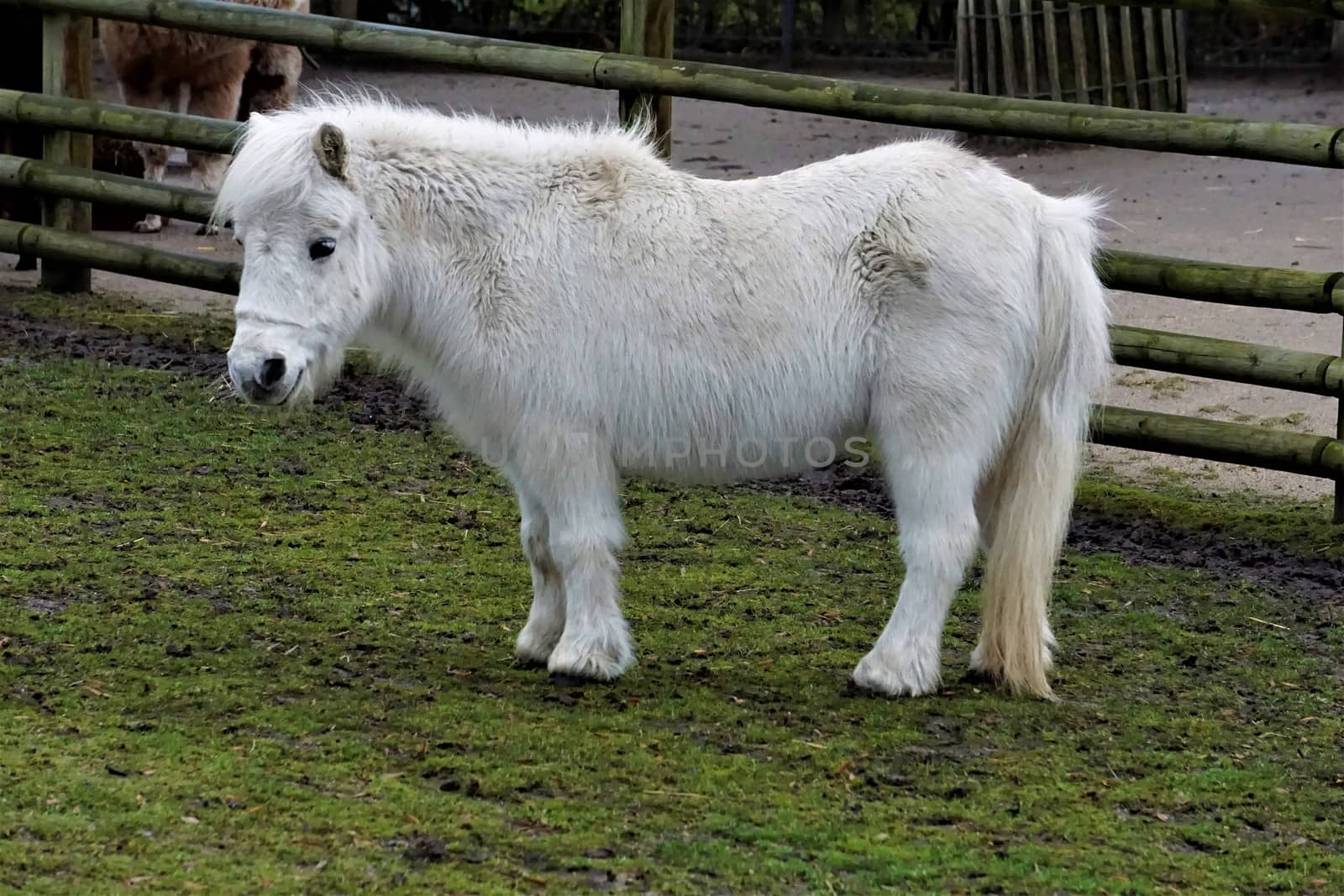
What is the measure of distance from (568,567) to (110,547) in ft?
5.35

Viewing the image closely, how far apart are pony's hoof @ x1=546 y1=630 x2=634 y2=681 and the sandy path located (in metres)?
2.96

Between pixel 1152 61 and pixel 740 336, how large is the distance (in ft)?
30.3

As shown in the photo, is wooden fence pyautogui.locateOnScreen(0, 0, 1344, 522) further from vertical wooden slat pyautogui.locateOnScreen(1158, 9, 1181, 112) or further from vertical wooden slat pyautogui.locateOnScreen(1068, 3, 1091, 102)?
vertical wooden slat pyautogui.locateOnScreen(1158, 9, 1181, 112)

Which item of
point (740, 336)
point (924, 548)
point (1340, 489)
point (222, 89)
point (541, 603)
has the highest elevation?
point (222, 89)

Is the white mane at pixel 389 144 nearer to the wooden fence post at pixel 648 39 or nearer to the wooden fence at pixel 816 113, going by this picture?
the wooden fence at pixel 816 113

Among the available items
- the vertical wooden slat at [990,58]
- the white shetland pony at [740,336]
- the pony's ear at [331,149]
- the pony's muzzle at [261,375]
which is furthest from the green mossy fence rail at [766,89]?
the vertical wooden slat at [990,58]

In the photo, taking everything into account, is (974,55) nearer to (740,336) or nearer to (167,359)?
(167,359)

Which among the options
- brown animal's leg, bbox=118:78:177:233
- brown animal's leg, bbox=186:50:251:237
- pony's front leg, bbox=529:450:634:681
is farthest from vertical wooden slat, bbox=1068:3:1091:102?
pony's front leg, bbox=529:450:634:681

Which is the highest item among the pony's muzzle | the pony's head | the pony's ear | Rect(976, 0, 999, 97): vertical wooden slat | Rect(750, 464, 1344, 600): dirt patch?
Rect(976, 0, 999, 97): vertical wooden slat

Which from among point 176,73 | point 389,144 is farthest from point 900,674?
point 176,73

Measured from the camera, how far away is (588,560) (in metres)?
3.91

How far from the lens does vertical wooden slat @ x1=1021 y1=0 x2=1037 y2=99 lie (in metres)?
11.7

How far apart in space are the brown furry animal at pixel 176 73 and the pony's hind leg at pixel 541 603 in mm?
5585

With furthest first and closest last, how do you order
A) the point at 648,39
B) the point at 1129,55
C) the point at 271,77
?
the point at 1129,55 < the point at 271,77 < the point at 648,39
